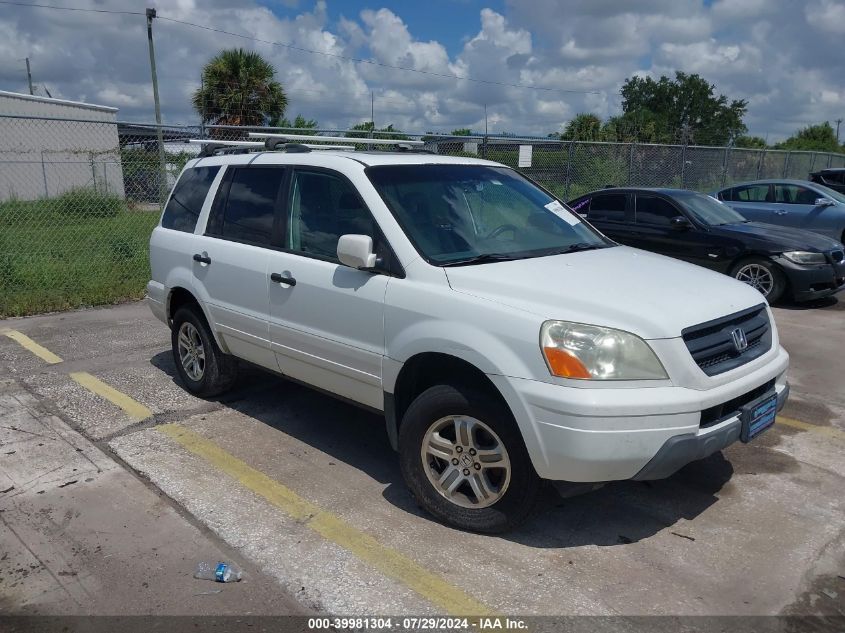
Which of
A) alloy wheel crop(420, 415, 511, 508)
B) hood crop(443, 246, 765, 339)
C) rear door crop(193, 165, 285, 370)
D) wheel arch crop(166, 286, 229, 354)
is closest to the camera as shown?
hood crop(443, 246, 765, 339)

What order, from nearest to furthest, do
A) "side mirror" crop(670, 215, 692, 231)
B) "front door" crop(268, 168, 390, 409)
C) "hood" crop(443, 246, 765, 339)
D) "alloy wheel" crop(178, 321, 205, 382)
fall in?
1. "hood" crop(443, 246, 765, 339)
2. "front door" crop(268, 168, 390, 409)
3. "alloy wheel" crop(178, 321, 205, 382)
4. "side mirror" crop(670, 215, 692, 231)

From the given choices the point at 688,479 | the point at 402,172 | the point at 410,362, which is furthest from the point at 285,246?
the point at 688,479

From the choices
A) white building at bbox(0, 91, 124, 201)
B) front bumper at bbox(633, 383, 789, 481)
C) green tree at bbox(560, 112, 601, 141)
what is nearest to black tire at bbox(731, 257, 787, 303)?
front bumper at bbox(633, 383, 789, 481)

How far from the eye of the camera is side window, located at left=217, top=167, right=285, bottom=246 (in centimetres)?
463

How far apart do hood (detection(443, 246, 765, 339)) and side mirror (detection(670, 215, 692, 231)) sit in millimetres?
5444

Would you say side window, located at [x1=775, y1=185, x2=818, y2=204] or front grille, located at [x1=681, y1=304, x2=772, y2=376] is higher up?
side window, located at [x1=775, y1=185, x2=818, y2=204]

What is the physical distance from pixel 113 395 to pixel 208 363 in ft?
3.16

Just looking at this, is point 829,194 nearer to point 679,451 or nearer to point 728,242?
point 728,242

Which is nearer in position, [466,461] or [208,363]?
[466,461]

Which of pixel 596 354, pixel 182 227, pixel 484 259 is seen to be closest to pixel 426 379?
pixel 484 259

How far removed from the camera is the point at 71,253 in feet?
33.4

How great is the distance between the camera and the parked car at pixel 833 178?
60.6ft

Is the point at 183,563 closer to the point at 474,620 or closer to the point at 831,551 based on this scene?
the point at 474,620

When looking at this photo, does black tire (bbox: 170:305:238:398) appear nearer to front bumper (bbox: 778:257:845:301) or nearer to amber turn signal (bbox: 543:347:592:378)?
amber turn signal (bbox: 543:347:592:378)
